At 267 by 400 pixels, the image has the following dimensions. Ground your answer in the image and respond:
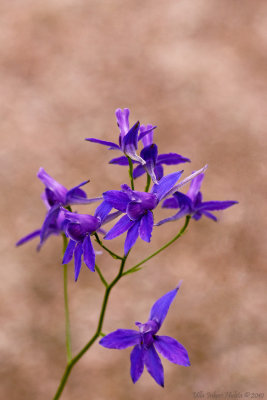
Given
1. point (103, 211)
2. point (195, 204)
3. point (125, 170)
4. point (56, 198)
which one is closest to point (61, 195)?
point (56, 198)

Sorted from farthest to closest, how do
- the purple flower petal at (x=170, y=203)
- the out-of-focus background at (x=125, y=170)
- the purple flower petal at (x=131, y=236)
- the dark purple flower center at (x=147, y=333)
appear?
1. the out-of-focus background at (x=125, y=170)
2. the purple flower petal at (x=170, y=203)
3. the dark purple flower center at (x=147, y=333)
4. the purple flower petal at (x=131, y=236)

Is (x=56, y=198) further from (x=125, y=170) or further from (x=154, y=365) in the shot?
(x=125, y=170)

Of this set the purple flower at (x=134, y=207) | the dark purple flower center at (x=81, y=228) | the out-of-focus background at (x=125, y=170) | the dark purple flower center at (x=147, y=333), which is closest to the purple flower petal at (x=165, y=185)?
the purple flower at (x=134, y=207)

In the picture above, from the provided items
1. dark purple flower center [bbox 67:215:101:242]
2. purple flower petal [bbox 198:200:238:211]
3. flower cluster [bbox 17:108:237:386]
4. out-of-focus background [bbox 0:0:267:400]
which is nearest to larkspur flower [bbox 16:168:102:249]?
flower cluster [bbox 17:108:237:386]

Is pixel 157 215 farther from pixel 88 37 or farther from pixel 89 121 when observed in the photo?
pixel 88 37

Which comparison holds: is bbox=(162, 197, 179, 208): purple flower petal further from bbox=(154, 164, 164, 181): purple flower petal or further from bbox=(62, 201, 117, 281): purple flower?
bbox=(62, 201, 117, 281): purple flower

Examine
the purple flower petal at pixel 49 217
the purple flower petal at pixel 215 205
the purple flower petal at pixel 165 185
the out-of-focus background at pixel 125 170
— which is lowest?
the purple flower petal at pixel 165 185

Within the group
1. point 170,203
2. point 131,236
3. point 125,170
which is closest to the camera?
point 131,236

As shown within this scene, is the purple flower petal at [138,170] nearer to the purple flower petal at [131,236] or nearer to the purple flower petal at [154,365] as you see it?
the purple flower petal at [131,236]
